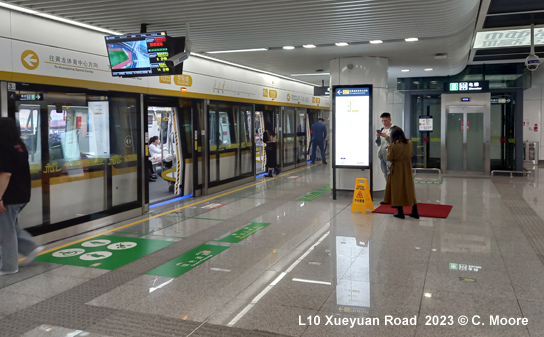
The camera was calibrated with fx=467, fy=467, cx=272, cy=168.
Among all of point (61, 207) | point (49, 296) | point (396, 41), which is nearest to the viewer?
point (49, 296)

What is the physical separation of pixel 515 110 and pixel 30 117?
42.4ft

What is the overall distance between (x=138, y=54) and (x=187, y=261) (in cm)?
300

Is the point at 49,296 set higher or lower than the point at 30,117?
lower

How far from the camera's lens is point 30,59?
579cm

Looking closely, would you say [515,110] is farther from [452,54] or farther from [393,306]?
[393,306]

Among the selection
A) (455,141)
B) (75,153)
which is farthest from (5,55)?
(455,141)

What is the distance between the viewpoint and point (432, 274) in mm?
4730

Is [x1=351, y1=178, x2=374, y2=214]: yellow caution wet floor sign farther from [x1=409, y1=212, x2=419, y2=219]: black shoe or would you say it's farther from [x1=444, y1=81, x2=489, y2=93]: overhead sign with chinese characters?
[x1=444, y1=81, x2=489, y2=93]: overhead sign with chinese characters

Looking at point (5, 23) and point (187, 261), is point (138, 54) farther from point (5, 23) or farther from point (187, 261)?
point (187, 261)

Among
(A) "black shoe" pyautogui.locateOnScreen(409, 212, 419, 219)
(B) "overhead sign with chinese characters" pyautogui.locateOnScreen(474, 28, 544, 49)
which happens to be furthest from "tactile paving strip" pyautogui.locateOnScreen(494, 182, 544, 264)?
Result: (B) "overhead sign with chinese characters" pyautogui.locateOnScreen(474, 28, 544, 49)

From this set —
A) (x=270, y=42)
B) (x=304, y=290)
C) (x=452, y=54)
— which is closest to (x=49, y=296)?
(x=304, y=290)

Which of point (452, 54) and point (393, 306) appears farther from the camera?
point (452, 54)

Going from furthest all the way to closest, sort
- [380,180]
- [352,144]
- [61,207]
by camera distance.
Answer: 1. [380,180]
2. [352,144]
3. [61,207]

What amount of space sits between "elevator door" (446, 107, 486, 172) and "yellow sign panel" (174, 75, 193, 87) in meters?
8.53
